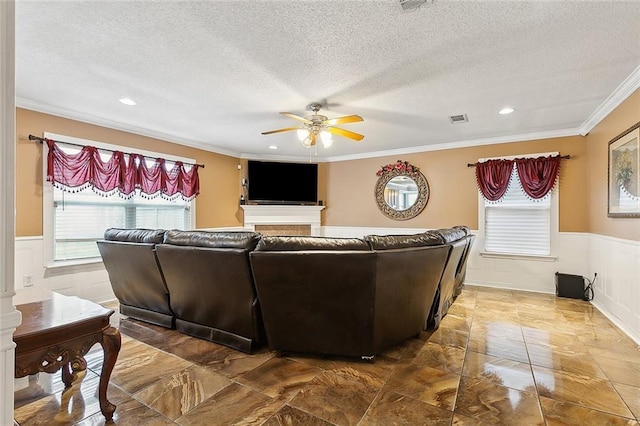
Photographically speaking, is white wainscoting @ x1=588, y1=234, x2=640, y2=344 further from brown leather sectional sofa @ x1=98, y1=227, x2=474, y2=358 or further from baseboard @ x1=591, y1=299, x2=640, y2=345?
brown leather sectional sofa @ x1=98, y1=227, x2=474, y2=358

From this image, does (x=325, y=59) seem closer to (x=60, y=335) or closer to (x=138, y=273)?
(x=60, y=335)

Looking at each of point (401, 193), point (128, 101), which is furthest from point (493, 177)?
point (128, 101)

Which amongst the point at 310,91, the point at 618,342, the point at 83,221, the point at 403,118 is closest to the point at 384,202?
the point at 403,118

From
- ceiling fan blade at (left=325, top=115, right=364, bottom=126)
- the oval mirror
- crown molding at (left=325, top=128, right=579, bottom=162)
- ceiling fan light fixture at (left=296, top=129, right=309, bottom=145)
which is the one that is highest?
crown molding at (left=325, top=128, right=579, bottom=162)

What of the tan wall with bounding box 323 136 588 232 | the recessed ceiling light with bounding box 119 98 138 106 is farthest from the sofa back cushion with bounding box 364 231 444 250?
the recessed ceiling light with bounding box 119 98 138 106

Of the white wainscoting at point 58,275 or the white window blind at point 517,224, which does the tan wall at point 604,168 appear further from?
the white wainscoting at point 58,275

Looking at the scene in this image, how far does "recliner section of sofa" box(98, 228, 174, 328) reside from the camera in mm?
2867

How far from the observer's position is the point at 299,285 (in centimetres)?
221

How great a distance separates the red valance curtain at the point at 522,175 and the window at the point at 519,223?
0.41 feet

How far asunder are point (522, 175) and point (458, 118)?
5.25ft

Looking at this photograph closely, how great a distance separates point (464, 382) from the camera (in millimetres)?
2076

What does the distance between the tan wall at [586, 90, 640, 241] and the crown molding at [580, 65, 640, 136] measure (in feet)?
0.16

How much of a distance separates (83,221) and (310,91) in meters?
3.52

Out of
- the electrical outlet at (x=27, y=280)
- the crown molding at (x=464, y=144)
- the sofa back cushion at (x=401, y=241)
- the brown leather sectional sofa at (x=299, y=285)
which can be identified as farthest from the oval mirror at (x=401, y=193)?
the electrical outlet at (x=27, y=280)
